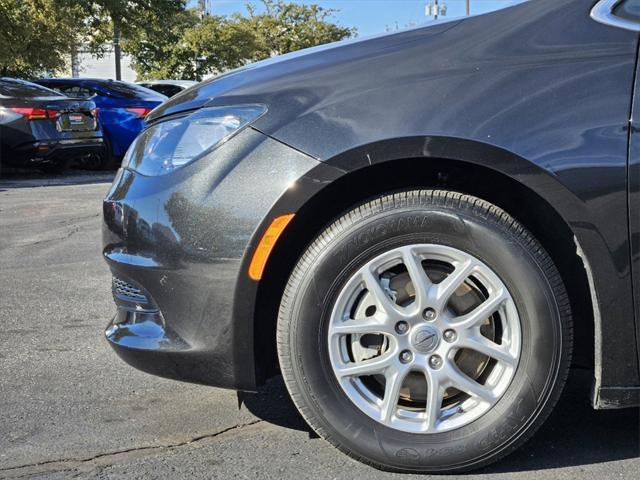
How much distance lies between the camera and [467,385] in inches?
99.7

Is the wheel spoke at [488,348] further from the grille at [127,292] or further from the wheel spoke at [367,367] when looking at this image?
the grille at [127,292]

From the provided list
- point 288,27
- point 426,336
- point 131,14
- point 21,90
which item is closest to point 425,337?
point 426,336

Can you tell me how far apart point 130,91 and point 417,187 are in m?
11.5

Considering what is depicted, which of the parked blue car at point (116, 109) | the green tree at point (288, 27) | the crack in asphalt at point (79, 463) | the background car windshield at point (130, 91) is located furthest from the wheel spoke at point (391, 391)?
the green tree at point (288, 27)

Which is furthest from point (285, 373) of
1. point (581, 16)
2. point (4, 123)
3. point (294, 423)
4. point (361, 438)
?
point (4, 123)

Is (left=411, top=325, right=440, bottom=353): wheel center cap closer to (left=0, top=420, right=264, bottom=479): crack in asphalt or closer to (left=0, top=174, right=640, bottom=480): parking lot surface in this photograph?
(left=0, top=174, right=640, bottom=480): parking lot surface

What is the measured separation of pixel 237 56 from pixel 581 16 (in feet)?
123

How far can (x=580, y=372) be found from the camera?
3.50m

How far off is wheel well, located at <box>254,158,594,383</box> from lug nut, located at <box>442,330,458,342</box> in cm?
43

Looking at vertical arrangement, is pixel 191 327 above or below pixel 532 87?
below

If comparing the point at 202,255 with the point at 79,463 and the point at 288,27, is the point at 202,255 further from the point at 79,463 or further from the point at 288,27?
the point at 288,27

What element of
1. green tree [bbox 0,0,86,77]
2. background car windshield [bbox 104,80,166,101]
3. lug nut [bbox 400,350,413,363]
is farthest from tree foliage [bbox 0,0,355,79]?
lug nut [bbox 400,350,413,363]

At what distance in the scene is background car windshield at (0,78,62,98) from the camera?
10859 millimetres

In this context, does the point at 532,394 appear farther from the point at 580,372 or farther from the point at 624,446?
the point at 580,372
